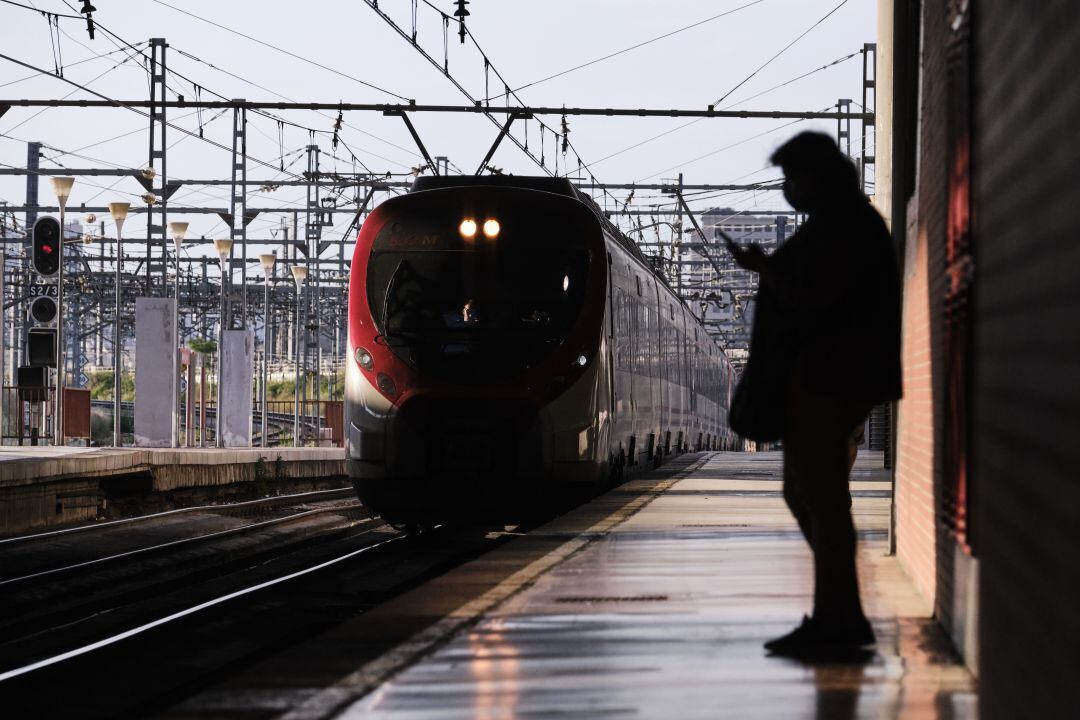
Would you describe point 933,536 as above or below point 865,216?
below

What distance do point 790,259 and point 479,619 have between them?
2237 millimetres

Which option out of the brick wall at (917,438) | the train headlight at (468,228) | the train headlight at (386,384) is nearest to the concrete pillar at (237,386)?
the train headlight at (468,228)

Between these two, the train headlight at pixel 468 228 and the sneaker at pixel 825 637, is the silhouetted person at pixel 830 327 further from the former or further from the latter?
the train headlight at pixel 468 228

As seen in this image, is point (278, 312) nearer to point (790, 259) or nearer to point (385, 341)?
point (385, 341)

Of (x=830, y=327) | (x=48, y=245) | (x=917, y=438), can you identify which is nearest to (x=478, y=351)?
(x=917, y=438)

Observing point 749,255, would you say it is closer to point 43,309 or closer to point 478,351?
point 478,351

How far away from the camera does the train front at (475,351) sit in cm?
1325

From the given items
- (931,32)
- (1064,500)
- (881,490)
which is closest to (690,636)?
(931,32)

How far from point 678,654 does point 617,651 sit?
23 centimetres

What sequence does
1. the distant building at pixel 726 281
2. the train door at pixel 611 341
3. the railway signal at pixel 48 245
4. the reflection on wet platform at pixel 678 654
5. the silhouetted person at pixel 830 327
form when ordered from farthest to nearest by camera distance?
1. the distant building at pixel 726 281
2. the railway signal at pixel 48 245
3. the train door at pixel 611 341
4. the silhouetted person at pixel 830 327
5. the reflection on wet platform at pixel 678 654

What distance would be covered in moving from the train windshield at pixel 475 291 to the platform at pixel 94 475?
587 centimetres

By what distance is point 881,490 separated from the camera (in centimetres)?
1662

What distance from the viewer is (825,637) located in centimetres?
547

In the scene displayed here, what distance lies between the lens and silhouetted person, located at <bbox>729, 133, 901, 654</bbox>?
5.18 meters
